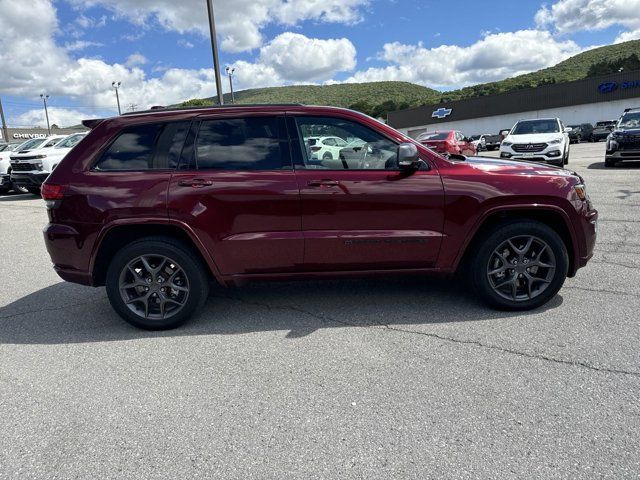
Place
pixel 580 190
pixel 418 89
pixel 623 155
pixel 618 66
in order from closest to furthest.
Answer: pixel 580 190, pixel 623 155, pixel 618 66, pixel 418 89

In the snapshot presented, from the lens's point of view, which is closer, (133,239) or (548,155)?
(133,239)

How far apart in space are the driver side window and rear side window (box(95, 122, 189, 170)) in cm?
104

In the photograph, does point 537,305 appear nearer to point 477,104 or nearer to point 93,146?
point 93,146

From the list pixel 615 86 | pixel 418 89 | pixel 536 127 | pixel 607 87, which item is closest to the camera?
pixel 536 127

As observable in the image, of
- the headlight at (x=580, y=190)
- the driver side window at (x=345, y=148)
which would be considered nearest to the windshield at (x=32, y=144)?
the driver side window at (x=345, y=148)

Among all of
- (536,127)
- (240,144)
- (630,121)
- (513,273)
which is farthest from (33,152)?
(630,121)

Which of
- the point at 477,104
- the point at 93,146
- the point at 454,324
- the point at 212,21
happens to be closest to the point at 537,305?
the point at 454,324

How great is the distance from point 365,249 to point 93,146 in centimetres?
248

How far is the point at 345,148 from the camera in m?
3.95

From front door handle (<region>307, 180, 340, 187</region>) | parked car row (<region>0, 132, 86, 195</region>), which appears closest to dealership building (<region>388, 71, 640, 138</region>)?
parked car row (<region>0, 132, 86, 195</region>)

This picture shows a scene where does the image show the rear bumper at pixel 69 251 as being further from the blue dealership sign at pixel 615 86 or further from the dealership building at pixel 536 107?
the blue dealership sign at pixel 615 86

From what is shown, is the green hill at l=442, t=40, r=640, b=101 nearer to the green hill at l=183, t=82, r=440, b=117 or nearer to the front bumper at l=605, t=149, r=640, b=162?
the green hill at l=183, t=82, r=440, b=117

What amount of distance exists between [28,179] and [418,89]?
347ft

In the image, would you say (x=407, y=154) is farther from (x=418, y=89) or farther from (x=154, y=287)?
(x=418, y=89)
